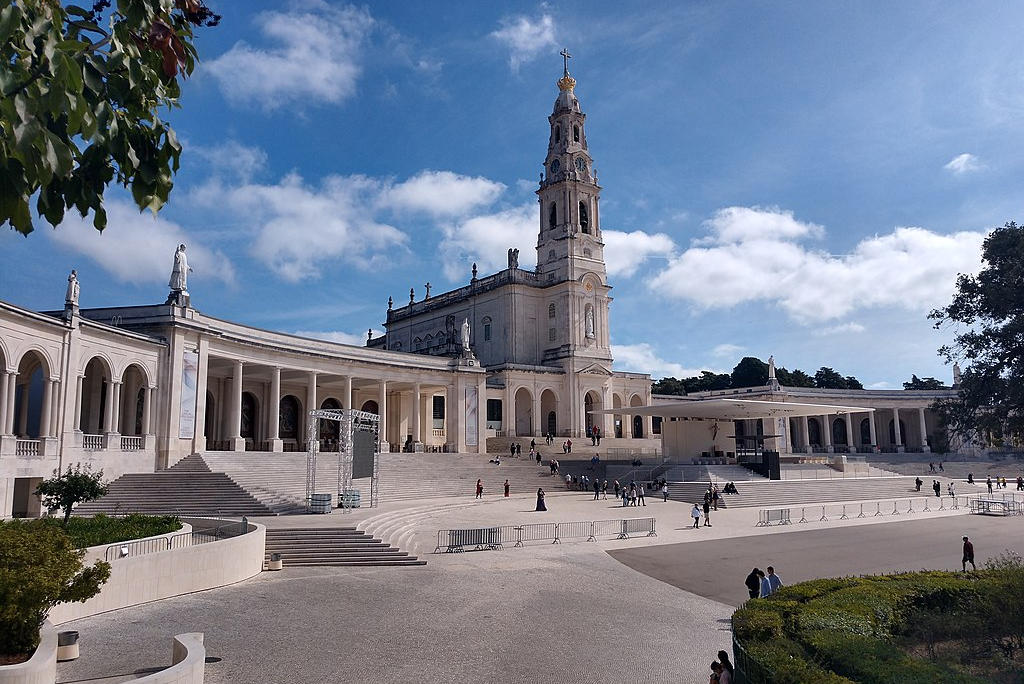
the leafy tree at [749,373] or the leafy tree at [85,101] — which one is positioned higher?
the leafy tree at [749,373]

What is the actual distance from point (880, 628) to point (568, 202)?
6089cm

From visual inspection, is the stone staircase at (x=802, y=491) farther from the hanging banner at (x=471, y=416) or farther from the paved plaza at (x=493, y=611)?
the hanging banner at (x=471, y=416)

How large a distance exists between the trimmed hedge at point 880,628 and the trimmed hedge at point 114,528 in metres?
13.6

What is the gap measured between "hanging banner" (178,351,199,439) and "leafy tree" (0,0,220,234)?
32.5 meters

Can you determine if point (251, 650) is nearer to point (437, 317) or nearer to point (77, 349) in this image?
point (77, 349)

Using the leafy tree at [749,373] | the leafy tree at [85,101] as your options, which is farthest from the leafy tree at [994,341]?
the leafy tree at [749,373]

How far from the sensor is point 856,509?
128 ft

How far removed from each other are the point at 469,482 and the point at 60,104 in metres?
39.7

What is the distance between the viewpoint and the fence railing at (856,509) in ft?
108

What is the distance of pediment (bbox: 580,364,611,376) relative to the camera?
66000 mm

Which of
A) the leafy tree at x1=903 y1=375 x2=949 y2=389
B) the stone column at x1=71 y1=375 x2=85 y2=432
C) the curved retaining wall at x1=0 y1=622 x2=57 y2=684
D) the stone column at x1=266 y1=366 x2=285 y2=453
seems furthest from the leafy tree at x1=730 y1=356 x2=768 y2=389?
the curved retaining wall at x1=0 y1=622 x2=57 y2=684

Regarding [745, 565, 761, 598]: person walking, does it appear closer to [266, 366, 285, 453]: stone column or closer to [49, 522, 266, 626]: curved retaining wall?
[49, 522, 266, 626]: curved retaining wall

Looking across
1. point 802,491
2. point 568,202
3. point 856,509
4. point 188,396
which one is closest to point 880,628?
point 856,509

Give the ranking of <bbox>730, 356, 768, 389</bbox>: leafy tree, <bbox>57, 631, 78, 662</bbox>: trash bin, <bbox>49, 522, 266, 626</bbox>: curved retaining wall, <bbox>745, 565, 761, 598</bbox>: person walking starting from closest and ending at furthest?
<bbox>57, 631, 78, 662</bbox>: trash bin < <bbox>49, 522, 266, 626</bbox>: curved retaining wall < <bbox>745, 565, 761, 598</bbox>: person walking < <bbox>730, 356, 768, 389</bbox>: leafy tree
